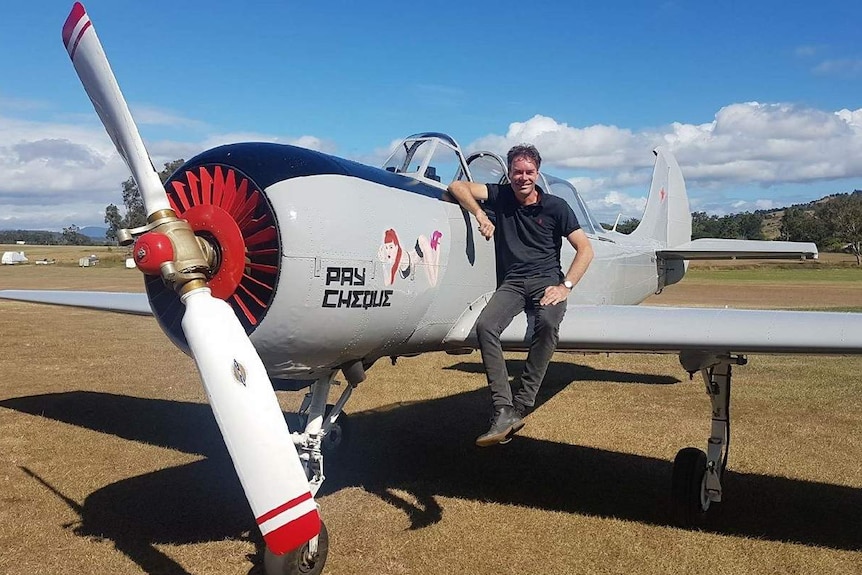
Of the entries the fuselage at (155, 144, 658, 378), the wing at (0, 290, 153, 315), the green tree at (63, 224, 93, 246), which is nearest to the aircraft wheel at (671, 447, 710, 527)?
the fuselage at (155, 144, 658, 378)

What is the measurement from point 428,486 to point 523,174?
109 inches

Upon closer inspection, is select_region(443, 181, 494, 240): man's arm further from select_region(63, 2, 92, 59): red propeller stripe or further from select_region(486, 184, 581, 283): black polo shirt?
select_region(63, 2, 92, 59): red propeller stripe

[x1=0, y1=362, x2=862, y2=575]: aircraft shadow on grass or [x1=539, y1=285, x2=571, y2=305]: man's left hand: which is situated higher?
[x1=539, y1=285, x2=571, y2=305]: man's left hand

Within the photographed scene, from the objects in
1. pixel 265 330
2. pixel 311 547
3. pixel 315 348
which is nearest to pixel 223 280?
pixel 265 330

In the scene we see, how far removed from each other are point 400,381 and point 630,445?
4.44m

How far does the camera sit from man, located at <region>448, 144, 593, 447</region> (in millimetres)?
4609

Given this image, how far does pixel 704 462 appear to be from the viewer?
5.47 m

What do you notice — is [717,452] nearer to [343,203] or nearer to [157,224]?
[343,203]

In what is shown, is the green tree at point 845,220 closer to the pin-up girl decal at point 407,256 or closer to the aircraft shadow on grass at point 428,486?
the aircraft shadow on grass at point 428,486

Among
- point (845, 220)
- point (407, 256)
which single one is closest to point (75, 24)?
point (407, 256)

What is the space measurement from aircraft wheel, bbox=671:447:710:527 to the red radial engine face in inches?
133

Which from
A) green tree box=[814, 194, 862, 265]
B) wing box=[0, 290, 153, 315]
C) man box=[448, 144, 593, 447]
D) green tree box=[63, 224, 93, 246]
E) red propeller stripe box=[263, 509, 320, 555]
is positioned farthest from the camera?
green tree box=[63, 224, 93, 246]

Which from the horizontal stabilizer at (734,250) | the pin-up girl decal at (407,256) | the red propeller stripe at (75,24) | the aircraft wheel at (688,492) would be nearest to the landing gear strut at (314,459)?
the pin-up girl decal at (407,256)

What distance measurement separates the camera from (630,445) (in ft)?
24.6
